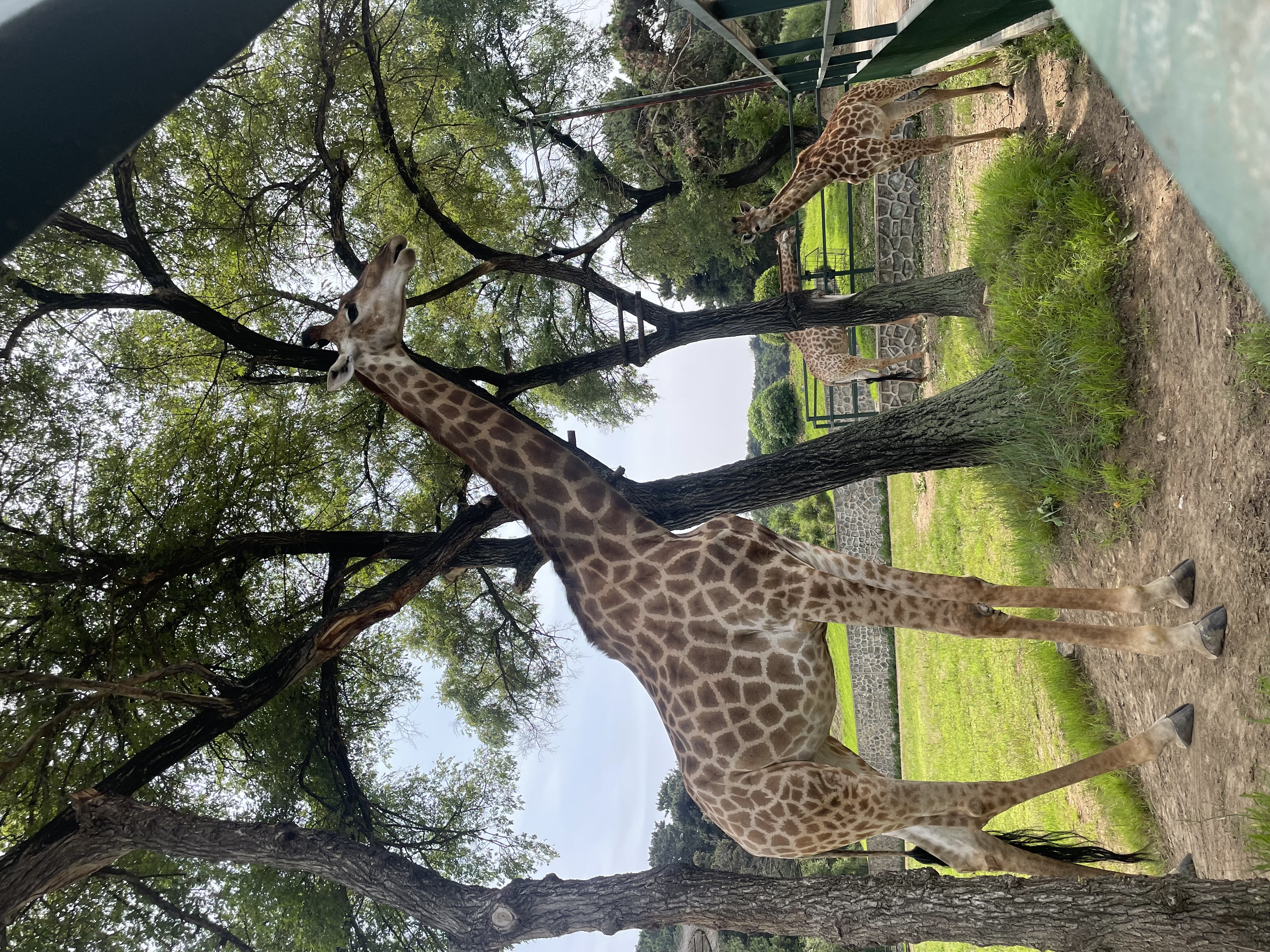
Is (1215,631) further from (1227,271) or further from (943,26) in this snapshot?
(943,26)

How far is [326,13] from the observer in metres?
9.46

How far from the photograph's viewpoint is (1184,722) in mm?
5289

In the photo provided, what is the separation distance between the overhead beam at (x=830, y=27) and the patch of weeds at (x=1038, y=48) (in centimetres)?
222

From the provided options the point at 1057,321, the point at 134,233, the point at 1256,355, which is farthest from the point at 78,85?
the point at 134,233

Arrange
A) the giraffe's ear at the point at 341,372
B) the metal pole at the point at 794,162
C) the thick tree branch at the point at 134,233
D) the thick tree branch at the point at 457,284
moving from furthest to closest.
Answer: the thick tree branch at the point at 457,284 < the metal pole at the point at 794,162 < the thick tree branch at the point at 134,233 < the giraffe's ear at the point at 341,372

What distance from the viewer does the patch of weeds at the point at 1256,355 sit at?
4.41 meters

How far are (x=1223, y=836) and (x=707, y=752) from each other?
3642 mm

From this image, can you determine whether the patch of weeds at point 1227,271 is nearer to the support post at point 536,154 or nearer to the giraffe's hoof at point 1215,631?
the giraffe's hoof at point 1215,631

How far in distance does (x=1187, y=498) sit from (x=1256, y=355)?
130 cm

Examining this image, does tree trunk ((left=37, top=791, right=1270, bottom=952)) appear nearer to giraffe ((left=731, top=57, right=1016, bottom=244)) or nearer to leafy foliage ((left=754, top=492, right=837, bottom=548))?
giraffe ((left=731, top=57, right=1016, bottom=244))

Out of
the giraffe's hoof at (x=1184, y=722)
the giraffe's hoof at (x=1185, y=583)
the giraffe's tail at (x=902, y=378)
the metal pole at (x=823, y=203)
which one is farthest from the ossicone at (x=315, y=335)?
the giraffe's tail at (x=902, y=378)

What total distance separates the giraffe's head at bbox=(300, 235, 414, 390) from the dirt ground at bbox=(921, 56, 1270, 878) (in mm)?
4881

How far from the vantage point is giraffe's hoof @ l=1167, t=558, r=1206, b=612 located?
5241 mm

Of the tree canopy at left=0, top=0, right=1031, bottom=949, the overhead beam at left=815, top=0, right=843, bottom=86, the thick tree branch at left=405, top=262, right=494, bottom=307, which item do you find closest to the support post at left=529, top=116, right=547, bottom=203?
the tree canopy at left=0, top=0, right=1031, bottom=949
